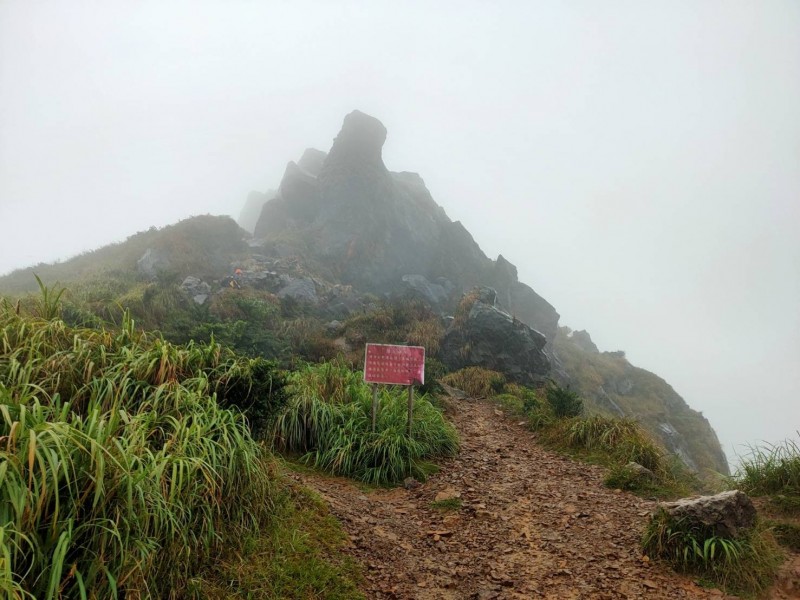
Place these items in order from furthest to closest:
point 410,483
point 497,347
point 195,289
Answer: point 195,289 → point 497,347 → point 410,483

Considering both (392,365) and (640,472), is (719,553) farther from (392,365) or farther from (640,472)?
(392,365)

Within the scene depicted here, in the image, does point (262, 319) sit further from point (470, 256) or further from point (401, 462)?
point (470, 256)

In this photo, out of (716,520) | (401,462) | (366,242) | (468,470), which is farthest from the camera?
(366,242)

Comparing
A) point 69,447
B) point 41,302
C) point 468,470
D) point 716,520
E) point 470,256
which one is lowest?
point 468,470

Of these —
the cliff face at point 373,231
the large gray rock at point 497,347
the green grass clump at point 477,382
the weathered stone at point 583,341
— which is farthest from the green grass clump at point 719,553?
the weathered stone at point 583,341

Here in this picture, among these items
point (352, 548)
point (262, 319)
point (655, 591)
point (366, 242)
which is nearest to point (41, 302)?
point (352, 548)

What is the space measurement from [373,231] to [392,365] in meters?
30.6

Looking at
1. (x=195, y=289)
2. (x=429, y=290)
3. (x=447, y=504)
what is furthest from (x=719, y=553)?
(x=429, y=290)

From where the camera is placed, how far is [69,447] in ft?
8.32

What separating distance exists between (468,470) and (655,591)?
318 centimetres

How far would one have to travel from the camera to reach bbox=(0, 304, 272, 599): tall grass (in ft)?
7.25

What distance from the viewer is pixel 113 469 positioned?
2631mm

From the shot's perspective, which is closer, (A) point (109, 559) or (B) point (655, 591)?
(A) point (109, 559)

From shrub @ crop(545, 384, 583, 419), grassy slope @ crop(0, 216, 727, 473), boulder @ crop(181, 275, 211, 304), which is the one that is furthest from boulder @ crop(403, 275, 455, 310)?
shrub @ crop(545, 384, 583, 419)
